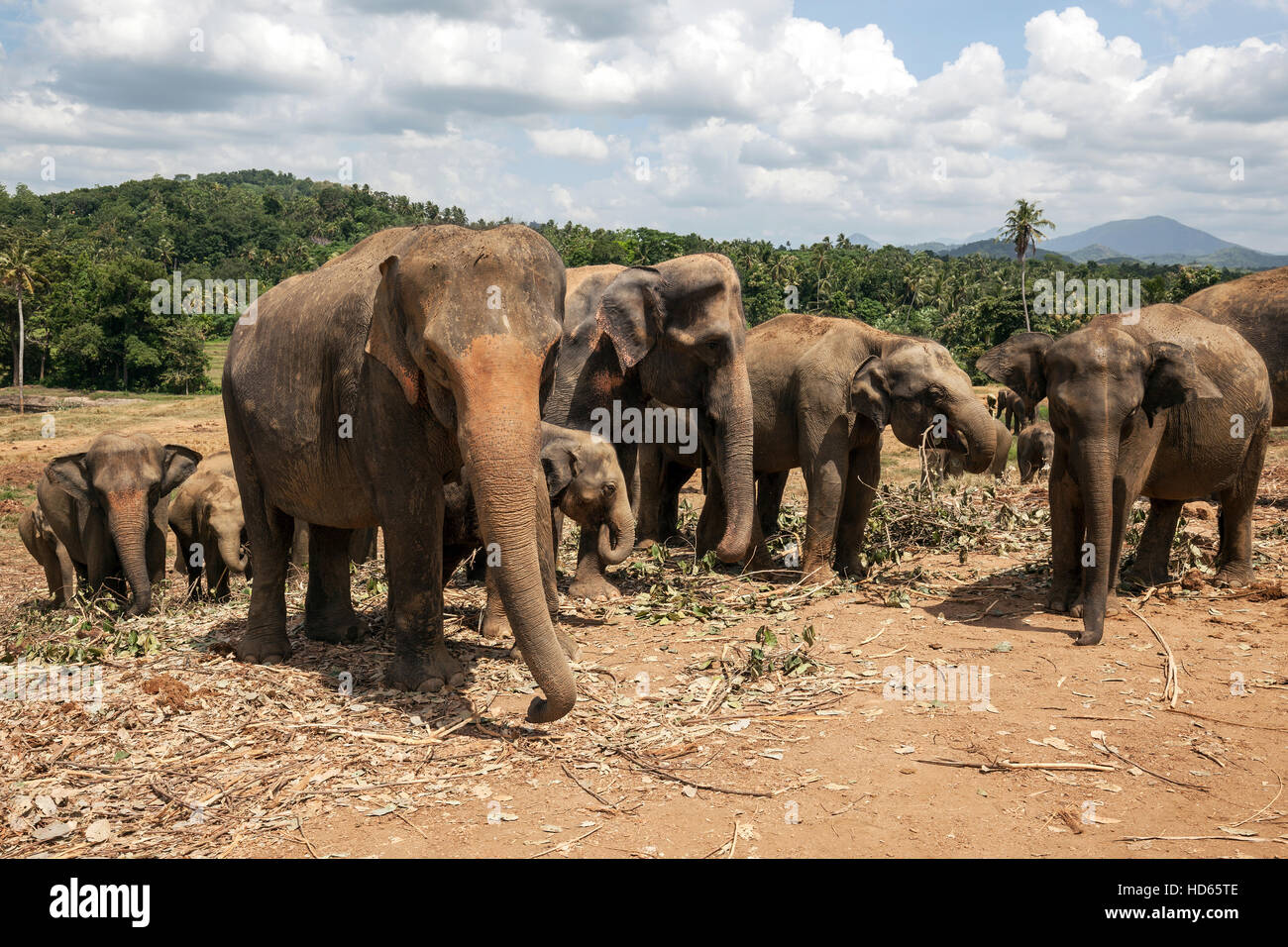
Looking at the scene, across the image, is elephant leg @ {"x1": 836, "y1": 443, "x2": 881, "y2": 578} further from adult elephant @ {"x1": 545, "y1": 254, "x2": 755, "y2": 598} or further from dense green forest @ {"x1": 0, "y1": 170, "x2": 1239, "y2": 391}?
dense green forest @ {"x1": 0, "y1": 170, "x2": 1239, "y2": 391}

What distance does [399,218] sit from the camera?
441ft

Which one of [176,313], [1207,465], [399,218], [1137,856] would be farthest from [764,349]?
[399,218]

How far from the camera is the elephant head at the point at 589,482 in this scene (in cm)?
890

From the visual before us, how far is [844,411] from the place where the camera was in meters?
10.9

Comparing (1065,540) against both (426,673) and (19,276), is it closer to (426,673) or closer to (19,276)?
(426,673)

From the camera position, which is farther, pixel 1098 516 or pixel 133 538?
pixel 133 538

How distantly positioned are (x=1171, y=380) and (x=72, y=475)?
39.1ft

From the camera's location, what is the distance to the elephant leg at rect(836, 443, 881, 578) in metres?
11.3

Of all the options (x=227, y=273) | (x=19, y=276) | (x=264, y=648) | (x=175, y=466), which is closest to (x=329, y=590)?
(x=264, y=648)

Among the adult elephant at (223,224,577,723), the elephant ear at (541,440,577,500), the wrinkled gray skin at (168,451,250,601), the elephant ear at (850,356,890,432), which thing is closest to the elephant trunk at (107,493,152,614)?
the wrinkled gray skin at (168,451,250,601)

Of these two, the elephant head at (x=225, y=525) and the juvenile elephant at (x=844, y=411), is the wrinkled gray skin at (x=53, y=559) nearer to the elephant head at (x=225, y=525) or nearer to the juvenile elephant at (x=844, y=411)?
the elephant head at (x=225, y=525)

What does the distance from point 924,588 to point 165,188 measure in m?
173

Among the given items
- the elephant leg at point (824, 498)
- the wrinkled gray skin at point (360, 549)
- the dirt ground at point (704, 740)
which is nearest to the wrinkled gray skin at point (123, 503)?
the wrinkled gray skin at point (360, 549)

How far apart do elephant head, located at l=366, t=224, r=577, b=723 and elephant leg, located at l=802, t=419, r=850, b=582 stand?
16.8 feet
